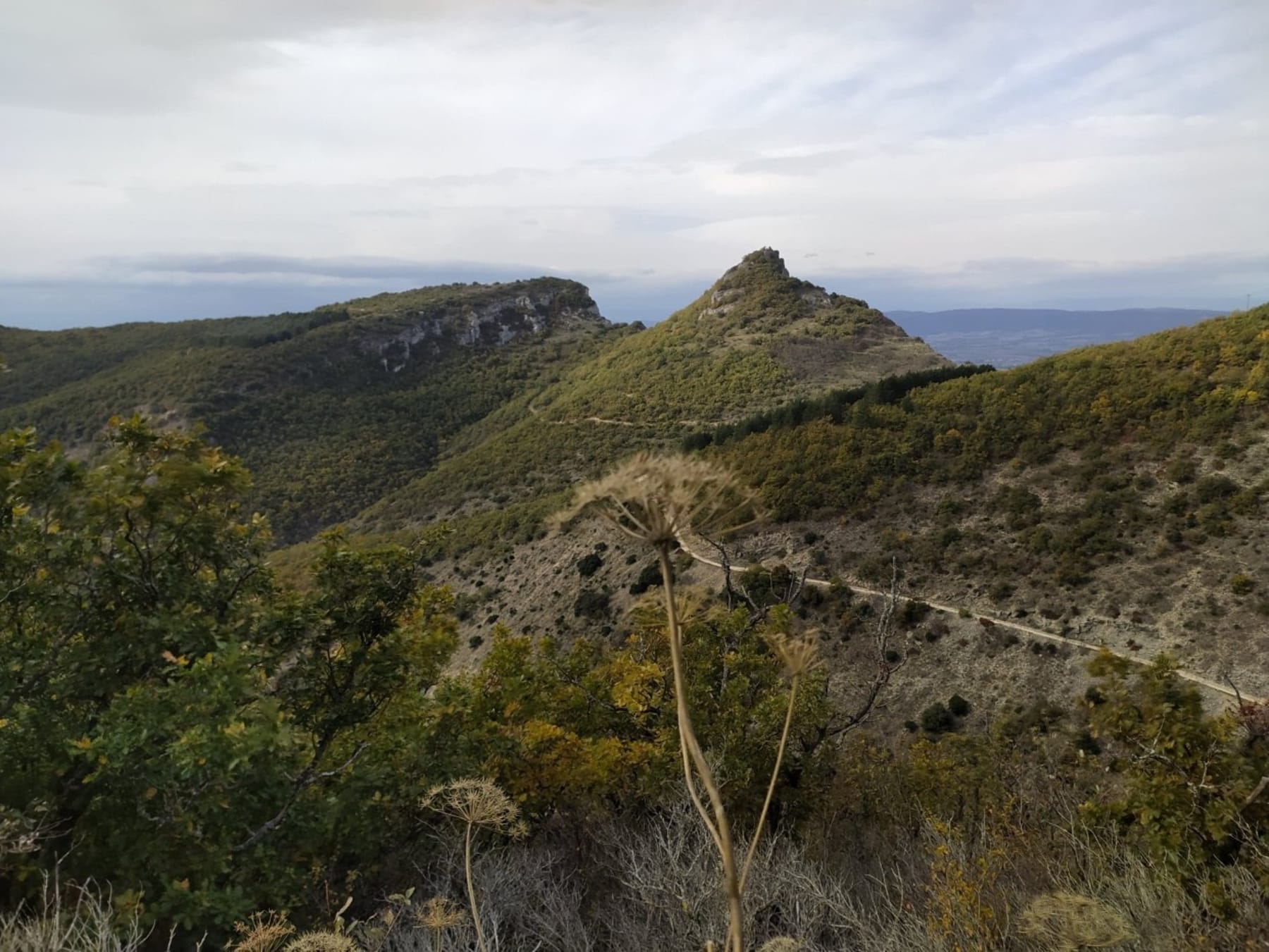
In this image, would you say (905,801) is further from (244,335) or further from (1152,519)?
(244,335)

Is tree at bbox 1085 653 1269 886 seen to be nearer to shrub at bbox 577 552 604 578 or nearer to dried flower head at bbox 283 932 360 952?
dried flower head at bbox 283 932 360 952

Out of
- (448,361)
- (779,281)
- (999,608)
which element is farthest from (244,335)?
(999,608)

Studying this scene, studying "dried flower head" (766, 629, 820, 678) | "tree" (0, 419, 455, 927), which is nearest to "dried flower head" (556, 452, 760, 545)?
"dried flower head" (766, 629, 820, 678)

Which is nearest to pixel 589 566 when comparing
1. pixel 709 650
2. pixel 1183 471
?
pixel 709 650

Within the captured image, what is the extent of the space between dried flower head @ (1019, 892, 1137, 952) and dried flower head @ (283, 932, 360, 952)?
14.2ft

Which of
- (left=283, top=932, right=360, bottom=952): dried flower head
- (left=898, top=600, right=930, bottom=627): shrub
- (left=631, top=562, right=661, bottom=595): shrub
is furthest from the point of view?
(left=631, top=562, right=661, bottom=595): shrub

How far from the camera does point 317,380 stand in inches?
4286

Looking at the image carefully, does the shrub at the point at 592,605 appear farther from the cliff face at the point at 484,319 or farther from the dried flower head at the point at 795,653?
the cliff face at the point at 484,319

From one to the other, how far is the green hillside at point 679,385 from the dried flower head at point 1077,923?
2042 inches

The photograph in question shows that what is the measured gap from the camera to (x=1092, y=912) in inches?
173

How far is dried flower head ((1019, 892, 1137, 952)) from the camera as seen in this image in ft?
13.6

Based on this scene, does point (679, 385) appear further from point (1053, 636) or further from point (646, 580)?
point (1053, 636)

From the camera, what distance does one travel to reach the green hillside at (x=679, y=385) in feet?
223

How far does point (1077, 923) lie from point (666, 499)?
4.40 m
